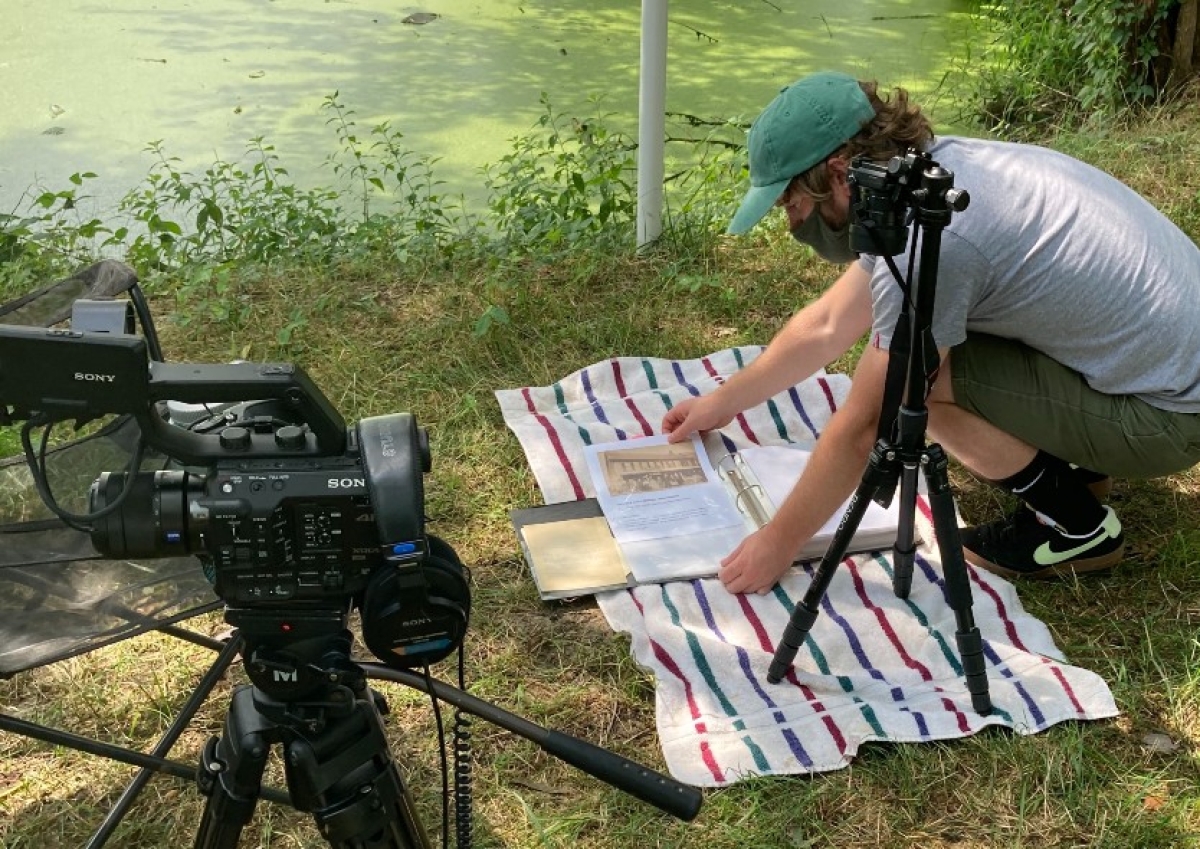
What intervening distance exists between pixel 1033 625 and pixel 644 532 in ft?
2.37

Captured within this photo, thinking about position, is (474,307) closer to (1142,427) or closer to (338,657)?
(1142,427)

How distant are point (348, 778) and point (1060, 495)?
1497mm

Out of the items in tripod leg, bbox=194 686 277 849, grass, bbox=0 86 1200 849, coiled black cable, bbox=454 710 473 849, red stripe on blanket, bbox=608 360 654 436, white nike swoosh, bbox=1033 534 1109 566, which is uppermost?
tripod leg, bbox=194 686 277 849

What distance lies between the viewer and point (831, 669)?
2.12 meters

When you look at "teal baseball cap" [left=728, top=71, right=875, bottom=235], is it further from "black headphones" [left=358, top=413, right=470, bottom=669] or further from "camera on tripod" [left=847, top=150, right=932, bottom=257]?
"black headphones" [left=358, top=413, right=470, bottom=669]

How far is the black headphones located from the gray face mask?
1.07 metres

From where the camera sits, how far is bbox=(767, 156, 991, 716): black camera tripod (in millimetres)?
1567

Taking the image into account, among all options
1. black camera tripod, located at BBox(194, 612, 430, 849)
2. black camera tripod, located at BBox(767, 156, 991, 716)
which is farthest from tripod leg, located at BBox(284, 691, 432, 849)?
black camera tripod, located at BBox(767, 156, 991, 716)

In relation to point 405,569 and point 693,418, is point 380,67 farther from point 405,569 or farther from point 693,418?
point 405,569

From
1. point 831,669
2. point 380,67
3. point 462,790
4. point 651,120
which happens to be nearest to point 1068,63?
point 651,120

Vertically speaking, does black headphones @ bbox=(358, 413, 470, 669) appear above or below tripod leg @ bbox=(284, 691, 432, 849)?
above

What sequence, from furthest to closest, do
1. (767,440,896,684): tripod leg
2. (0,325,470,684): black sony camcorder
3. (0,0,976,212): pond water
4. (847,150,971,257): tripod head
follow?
(0,0,976,212): pond water
(767,440,896,684): tripod leg
(847,150,971,257): tripod head
(0,325,470,684): black sony camcorder

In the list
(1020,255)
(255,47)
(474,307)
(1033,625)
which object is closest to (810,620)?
(1033,625)

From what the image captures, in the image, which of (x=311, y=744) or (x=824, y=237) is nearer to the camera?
(x=311, y=744)
